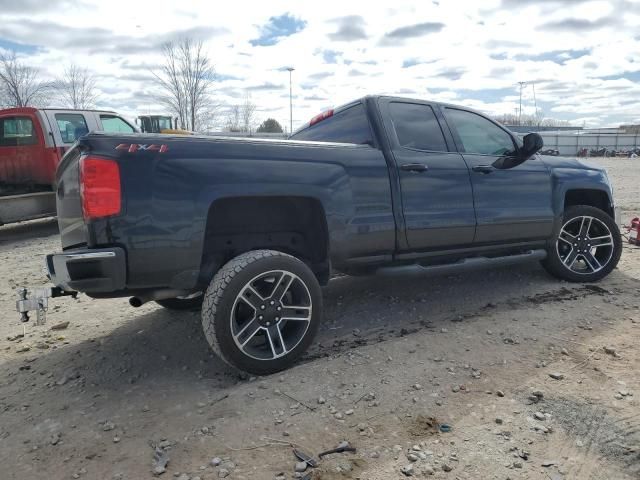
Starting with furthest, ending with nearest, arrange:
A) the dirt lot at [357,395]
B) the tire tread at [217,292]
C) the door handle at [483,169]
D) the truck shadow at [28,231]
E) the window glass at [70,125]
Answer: the window glass at [70,125]
the truck shadow at [28,231]
the door handle at [483,169]
the tire tread at [217,292]
the dirt lot at [357,395]

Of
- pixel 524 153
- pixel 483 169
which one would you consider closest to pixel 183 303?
pixel 483 169

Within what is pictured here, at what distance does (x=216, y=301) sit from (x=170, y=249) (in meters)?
0.42

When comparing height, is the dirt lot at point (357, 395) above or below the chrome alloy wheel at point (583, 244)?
below

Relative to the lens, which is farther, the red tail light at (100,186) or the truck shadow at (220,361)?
the truck shadow at (220,361)

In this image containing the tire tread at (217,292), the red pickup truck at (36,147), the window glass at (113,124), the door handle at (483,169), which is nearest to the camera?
the tire tread at (217,292)

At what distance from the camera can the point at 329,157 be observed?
11.7ft

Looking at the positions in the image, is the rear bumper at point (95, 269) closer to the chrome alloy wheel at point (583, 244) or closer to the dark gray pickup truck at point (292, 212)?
the dark gray pickup truck at point (292, 212)

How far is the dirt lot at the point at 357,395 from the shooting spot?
8.05ft

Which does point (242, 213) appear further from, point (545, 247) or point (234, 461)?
point (545, 247)

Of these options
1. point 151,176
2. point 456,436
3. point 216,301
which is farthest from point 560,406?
point 151,176

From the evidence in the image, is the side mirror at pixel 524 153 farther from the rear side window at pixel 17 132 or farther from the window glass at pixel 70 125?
the rear side window at pixel 17 132

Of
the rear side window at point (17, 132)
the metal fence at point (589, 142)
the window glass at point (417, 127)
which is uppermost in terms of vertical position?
the metal fence at point (589, 142)

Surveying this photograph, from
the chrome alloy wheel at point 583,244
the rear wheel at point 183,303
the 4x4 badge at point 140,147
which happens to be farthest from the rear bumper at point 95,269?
the chrome alloy wheel at point 583,244

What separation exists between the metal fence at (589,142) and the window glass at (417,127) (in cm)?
6149
